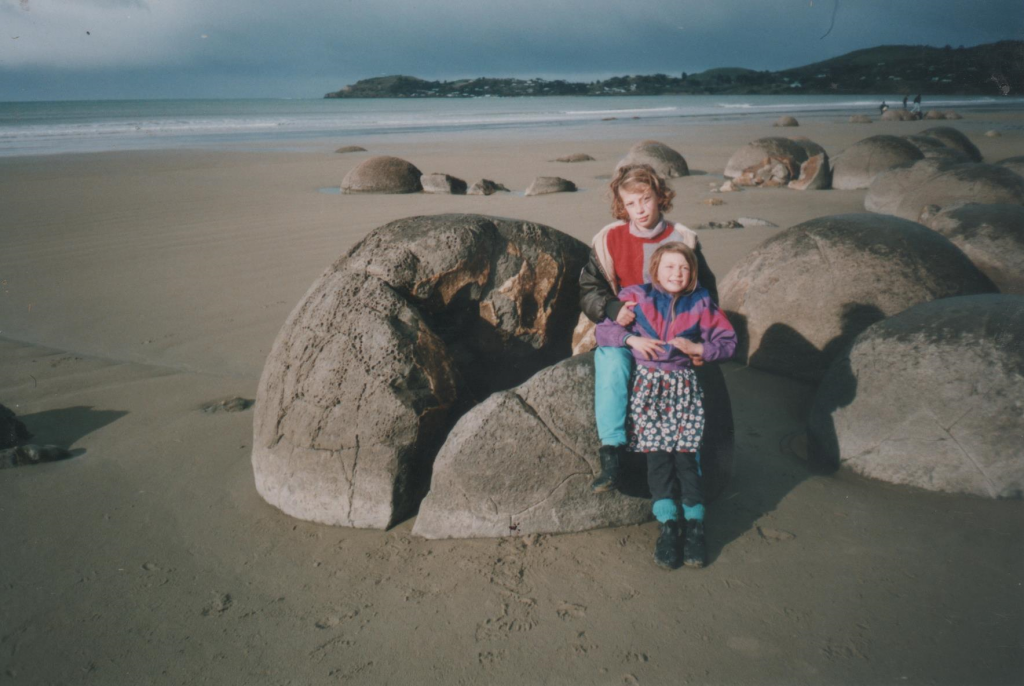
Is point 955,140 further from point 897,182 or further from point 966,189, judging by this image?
point 966,189

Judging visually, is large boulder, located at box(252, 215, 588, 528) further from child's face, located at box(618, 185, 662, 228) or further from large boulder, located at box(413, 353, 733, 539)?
child's face, located at box(618, 185, 662, 228)

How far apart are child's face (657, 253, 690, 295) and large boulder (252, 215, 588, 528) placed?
0.94m

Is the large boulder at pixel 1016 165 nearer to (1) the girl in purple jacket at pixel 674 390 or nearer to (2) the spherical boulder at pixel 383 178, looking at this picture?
(1) the girl in purple jacket at pixel 674 390

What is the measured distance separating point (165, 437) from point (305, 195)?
10.5 meters

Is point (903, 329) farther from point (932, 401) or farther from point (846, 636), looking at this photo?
point (846, 636)

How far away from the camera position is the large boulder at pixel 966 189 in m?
8.41

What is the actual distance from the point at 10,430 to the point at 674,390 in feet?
13.3

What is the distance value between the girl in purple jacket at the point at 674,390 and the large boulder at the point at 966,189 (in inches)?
264

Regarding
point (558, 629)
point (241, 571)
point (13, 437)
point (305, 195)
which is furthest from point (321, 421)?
point (305, 195)

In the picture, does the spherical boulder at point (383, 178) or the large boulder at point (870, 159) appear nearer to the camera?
the large boulder at point (870, 159)

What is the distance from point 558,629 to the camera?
9.11ft

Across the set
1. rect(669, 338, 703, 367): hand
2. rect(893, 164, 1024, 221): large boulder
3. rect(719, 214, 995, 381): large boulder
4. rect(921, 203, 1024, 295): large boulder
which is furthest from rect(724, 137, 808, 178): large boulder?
rect(669, 338, 703, 367): hand

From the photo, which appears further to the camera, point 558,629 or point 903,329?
point 903,329

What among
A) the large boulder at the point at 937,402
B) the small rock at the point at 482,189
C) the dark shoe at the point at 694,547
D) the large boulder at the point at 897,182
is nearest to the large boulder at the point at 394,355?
the dark shoe at the point at 694,547
